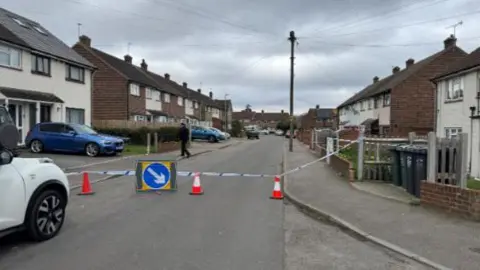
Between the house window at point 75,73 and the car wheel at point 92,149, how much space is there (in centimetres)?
701

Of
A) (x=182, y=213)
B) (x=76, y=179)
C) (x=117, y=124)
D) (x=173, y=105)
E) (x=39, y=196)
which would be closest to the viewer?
(x=39, y=196)

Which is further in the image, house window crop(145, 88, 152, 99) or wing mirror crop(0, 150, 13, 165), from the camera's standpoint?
house window crop(145, 88, 152, 99)

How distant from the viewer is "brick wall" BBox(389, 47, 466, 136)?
37.6m

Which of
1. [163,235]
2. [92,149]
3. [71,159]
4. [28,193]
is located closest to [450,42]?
[92,149]

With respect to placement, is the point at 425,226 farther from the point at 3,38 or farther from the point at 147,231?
the point at 3,38

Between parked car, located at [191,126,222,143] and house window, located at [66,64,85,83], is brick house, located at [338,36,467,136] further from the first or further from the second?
house window, located at [66,64,85,83]

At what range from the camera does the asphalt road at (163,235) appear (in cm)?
527

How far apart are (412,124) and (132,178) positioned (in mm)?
30390

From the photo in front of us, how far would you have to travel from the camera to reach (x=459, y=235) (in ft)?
21.6

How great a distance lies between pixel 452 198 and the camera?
7.92 metres

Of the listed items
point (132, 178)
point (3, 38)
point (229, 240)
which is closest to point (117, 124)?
point (3, 38)

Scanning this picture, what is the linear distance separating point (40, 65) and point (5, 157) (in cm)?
1927

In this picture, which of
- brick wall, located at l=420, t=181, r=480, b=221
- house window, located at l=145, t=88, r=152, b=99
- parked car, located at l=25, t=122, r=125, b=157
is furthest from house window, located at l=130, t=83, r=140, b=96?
brick wall, located at l=420, t=181, r=480, b=221

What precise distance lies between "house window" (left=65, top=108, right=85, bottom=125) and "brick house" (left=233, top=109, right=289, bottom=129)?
130 meters
